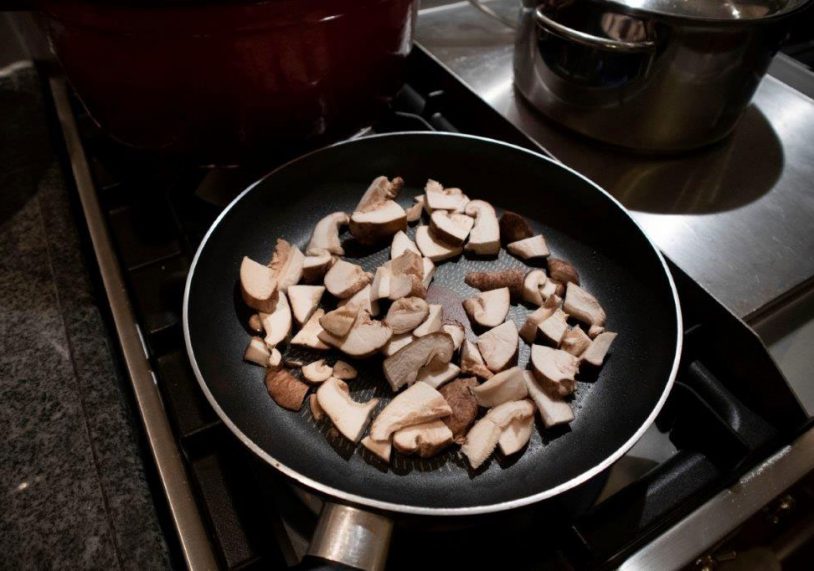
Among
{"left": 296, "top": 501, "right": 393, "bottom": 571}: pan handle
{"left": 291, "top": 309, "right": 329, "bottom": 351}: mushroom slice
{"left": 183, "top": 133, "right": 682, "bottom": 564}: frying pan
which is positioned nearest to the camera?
{"left": 296, "top": 501, "right": 393, "bottom": 571}: pan handle

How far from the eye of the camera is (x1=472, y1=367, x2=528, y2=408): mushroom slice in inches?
22.4

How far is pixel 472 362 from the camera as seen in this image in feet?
1.98

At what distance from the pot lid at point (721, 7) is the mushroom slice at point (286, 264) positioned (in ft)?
1.53

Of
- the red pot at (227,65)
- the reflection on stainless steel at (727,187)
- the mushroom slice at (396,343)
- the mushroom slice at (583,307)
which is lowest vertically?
the mushroom slice at (396,343)

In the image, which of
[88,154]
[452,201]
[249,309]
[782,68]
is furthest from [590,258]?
[88,154]

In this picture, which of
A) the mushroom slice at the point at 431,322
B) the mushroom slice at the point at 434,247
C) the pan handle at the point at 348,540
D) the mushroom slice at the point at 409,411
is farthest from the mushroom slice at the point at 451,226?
the pan handle at the point at 348,540

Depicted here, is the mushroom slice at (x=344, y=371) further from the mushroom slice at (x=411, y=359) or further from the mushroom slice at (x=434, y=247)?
the mushroom slice at (x=434, y=247)

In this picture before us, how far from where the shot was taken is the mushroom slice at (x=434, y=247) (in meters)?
0.71

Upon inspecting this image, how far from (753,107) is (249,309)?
2.58ft

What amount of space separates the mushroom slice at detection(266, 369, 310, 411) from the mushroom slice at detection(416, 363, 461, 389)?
0.39 ft

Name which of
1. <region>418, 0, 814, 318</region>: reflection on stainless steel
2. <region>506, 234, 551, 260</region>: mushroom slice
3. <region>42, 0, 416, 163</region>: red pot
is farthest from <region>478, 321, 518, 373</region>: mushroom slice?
<region>42, 0, 416, 163</region>: red pot

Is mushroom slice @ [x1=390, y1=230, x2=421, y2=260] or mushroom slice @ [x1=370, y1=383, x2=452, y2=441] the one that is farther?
mushroom slice @ [x1=390, y1=230, x2=421, y2=260]

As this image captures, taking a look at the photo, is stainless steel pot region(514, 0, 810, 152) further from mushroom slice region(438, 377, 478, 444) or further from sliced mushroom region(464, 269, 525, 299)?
mushroom slice region(438, 377, 478, 444)

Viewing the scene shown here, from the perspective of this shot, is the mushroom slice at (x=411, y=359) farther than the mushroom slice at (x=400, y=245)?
No
